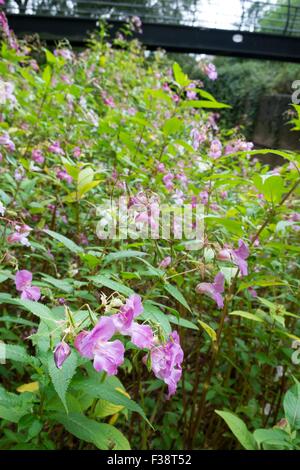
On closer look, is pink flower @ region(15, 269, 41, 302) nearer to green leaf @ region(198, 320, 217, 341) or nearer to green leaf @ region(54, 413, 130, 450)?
green leaf @ region(54, 413, 130, 450)

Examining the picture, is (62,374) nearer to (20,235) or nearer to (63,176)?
(20,235)

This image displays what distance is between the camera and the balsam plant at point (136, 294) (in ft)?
2.51

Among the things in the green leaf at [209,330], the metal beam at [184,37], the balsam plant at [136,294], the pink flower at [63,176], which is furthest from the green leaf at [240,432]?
the metal beam at [184,37]

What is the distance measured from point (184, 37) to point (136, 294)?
37.8 ft

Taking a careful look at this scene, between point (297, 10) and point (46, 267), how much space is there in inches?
509

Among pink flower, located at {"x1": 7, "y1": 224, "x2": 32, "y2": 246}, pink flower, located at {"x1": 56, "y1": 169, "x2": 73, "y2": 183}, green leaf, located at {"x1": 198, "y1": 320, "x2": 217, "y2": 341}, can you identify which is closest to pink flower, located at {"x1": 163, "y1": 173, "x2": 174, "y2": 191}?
pink flower, located at {"x1": 56, "y1": 169, "x2": 73, "y2": 183}

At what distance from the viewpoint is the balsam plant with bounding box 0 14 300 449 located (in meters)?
0.77

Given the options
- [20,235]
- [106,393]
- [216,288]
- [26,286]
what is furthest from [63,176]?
[106,393]

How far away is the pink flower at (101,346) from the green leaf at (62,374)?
0.03 meters

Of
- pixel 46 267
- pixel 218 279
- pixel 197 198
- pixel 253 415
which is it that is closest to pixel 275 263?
pixel 197 198

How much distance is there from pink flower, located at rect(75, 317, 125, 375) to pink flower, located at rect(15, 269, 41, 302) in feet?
0.95

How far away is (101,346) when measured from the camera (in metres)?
0.65
